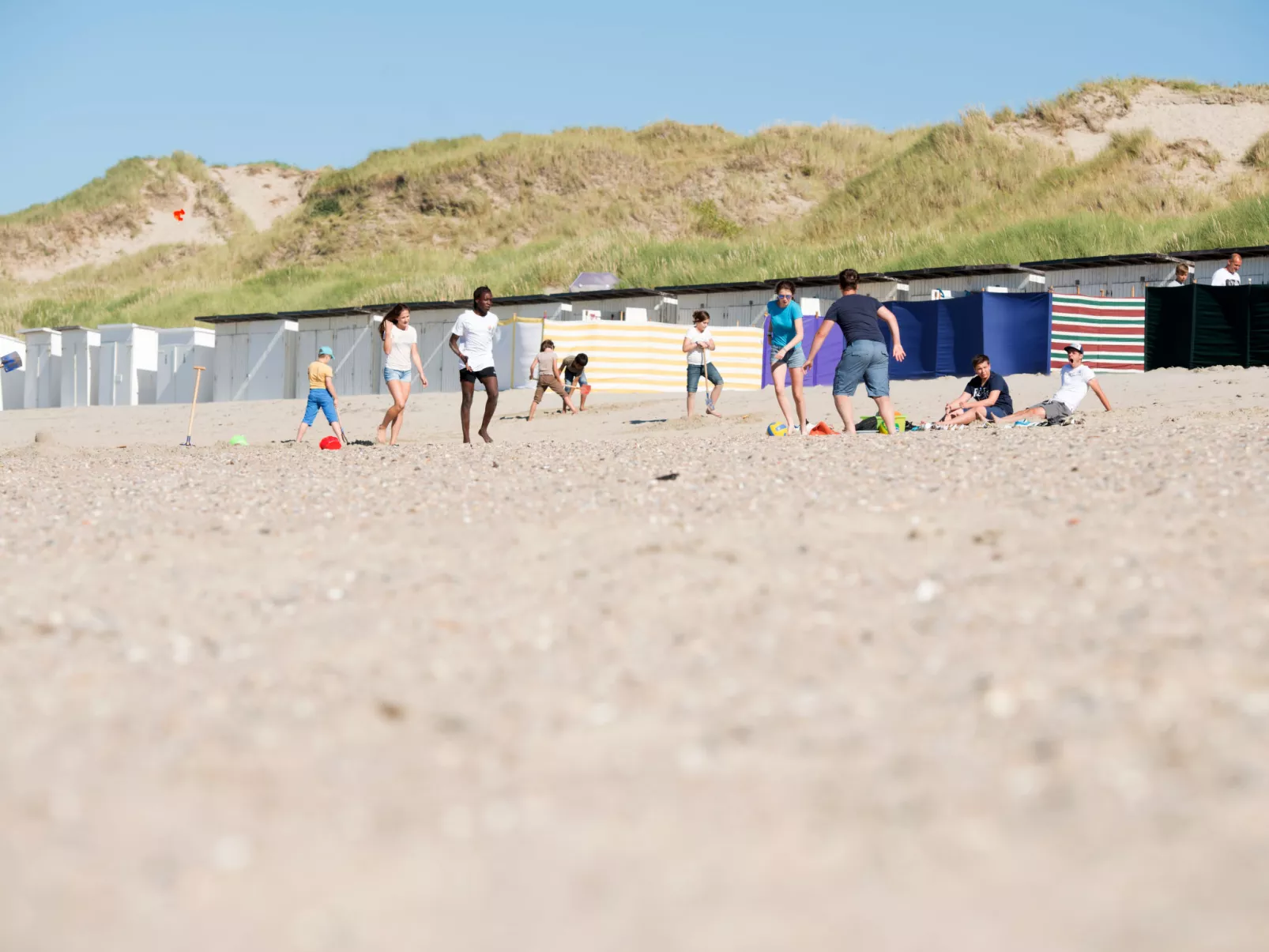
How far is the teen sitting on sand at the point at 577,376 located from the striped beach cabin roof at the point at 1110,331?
276 inches

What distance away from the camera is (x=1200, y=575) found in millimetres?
4305

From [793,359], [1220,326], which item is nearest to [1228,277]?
[1220,326]

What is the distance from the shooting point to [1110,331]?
1828cm

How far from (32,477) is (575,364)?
30.7ft

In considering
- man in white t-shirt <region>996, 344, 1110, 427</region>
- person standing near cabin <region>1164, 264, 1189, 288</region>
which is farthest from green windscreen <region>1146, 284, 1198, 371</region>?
man in white t-shirt <region>996, 344, 1110, 427</region>

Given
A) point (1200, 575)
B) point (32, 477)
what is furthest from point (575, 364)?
point (1200, 575)

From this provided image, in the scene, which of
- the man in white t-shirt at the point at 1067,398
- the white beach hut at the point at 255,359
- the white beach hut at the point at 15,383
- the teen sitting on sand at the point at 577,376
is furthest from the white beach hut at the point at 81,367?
the man in white t-shirt at the point at 1067,398

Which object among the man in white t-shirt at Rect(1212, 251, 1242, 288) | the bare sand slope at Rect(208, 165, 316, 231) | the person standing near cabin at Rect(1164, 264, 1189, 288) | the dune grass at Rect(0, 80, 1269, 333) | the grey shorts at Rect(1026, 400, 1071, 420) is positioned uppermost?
the bare sand slope at Rect(208, 165, 316, 231)

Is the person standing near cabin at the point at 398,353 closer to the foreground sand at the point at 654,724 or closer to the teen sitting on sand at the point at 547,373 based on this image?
the teen sitting on sand at the point at 547,373

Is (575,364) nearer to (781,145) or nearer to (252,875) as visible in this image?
(252,875)

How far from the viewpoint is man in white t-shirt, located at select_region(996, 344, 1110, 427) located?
1162 cm

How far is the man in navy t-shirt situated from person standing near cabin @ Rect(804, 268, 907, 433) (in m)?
1.91

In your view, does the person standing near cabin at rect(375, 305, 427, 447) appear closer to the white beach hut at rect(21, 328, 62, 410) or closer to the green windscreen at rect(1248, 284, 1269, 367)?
the green windscreen at rect(1248, 284, 1269, 367)

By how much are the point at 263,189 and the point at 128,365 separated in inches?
1647
